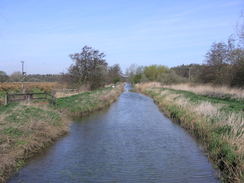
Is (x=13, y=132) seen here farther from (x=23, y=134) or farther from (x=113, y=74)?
(x=113, y=74)

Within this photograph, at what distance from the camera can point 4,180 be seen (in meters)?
7.36

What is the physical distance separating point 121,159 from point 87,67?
102 feet

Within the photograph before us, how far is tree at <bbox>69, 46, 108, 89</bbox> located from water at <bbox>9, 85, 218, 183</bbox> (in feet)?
82.3

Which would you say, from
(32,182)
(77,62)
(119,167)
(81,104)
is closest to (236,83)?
(81,104)

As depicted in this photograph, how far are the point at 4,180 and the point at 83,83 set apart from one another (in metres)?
32.5

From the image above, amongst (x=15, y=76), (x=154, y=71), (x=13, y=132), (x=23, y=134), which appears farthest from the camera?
(x=15, y=76)

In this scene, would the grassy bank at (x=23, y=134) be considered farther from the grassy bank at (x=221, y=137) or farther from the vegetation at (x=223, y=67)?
the vegetation at (x=223, y=67)

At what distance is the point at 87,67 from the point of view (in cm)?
3981

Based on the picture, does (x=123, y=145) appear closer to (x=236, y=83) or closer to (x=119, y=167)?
(x=119, y=167)

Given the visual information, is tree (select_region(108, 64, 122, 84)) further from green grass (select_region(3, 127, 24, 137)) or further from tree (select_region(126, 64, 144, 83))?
green grass (select_region(3, 127, 24, 137))

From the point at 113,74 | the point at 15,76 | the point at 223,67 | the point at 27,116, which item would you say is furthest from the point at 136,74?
the point at 27,116

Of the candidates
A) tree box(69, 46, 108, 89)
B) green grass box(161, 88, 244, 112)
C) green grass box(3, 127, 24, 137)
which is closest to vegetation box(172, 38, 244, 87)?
green grass box(161, 88, 244, 112)

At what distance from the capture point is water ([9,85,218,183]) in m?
7.94

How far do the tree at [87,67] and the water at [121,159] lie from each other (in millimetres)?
25076
